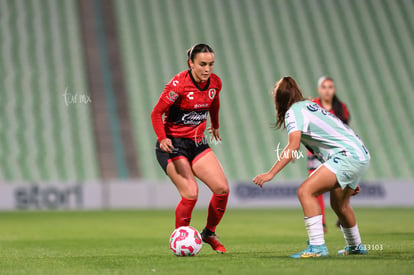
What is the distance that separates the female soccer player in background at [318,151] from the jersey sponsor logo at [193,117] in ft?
3.45

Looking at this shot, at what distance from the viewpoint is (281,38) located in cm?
2503

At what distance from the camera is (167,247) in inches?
303

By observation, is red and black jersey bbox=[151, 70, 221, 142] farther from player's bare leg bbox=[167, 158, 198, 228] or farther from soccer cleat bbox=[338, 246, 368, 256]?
soccer cleat bbox=[338, 246, 368, 256]

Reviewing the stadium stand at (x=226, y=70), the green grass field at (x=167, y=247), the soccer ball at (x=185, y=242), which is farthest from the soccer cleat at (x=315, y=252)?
the stadium stand at (x=226, y=70)

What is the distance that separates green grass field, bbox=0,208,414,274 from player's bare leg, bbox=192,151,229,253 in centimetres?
22

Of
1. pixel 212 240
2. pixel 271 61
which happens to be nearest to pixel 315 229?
pixel 212 240

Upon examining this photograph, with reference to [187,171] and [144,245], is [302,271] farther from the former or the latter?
[144,245]

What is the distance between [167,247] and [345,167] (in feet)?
8.71

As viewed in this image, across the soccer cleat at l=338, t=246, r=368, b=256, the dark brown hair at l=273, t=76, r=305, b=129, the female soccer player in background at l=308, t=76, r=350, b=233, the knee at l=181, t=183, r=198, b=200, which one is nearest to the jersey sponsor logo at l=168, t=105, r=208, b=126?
the knee at l=181, t=183, r=198, b=200

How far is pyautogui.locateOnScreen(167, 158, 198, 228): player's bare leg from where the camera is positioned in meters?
6.71

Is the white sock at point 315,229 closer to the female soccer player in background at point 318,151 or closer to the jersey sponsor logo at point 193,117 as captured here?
the female soccer player in background at point 318,151

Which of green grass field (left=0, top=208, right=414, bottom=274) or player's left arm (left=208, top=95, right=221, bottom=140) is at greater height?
player's left arm (left=208, top=95, right=221, bottom=140)

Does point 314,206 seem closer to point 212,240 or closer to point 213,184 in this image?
point 213,184

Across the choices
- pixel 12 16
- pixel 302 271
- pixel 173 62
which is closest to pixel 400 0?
pixel 173 62
